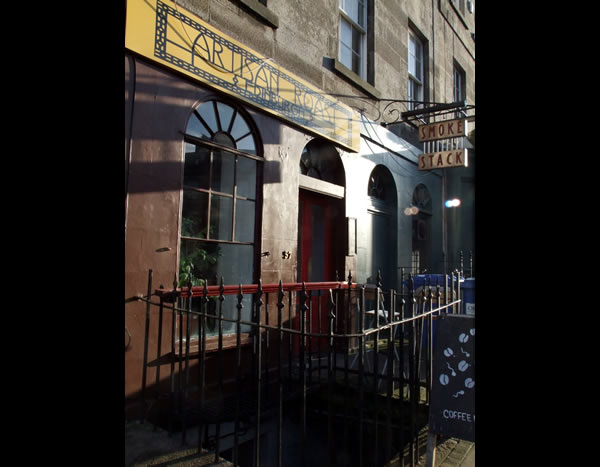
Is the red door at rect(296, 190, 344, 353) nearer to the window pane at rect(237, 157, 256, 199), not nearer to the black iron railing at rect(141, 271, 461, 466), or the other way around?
the black iron railing at rect(141, 271, 461, 466)

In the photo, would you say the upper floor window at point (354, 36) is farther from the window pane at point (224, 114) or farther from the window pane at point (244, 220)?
the window pane at point (244, 220)

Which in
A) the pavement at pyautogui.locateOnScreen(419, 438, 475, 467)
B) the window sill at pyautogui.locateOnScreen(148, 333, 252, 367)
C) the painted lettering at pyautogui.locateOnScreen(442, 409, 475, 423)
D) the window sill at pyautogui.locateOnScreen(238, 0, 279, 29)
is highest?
the window sill at pyautogui.locateOnScreen(238, 0, 279, 29)

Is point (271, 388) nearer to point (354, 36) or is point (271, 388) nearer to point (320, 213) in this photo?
point (320, 213)

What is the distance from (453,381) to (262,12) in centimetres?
493

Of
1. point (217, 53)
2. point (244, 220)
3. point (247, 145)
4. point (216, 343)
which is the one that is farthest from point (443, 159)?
point (216, 343)

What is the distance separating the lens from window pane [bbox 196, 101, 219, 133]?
4758 mm

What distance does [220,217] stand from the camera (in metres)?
4.95

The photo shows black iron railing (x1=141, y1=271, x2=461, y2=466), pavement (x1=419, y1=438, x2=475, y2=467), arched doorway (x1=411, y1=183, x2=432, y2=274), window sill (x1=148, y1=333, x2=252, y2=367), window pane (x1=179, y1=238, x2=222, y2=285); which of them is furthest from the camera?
arched doorway (x1=411, y1=183, x2=432, y2=274)

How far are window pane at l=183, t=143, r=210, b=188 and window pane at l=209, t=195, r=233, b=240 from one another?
0.26 m

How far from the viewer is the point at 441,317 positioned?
3119 mm

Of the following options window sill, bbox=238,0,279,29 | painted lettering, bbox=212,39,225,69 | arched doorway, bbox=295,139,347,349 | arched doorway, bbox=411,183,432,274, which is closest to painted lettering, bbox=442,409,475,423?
arched doorway, bbox=295,139,347,349
